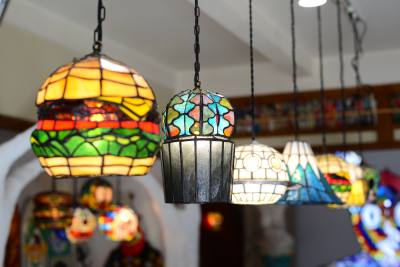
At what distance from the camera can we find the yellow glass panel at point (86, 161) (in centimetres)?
Answer: 155

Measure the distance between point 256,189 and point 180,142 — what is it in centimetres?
60

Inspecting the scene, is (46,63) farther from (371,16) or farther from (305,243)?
(305,243)

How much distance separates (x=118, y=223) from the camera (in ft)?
17.2

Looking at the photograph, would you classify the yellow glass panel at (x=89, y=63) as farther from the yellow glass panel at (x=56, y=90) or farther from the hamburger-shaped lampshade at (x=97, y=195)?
the hamburger-shaped lampshade at (x=97, y=195)

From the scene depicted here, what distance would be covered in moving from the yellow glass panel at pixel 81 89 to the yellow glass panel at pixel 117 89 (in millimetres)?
18

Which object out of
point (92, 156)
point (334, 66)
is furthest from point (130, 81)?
point (334, 66)

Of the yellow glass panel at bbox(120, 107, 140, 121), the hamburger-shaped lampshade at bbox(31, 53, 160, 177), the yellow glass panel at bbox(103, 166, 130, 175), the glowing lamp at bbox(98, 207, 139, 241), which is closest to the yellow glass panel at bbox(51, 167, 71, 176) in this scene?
the hamburger-shaped lampshade at bbox(31, 53, 160, 177)

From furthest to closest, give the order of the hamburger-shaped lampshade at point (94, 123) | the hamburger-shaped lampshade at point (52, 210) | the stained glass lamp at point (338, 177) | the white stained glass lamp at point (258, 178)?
the hamburger-shaped lampshade at point (52, 210)
the stained glass lamp at point (338, 177)
the white stained glass lamp at point (258, 178)
the hamburger-shaped lampshade at point (94, 123)

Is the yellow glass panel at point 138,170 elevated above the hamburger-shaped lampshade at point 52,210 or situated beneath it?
elevated above

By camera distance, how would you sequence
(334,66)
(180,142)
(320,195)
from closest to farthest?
(180,142) < (320,195) < (334,66)

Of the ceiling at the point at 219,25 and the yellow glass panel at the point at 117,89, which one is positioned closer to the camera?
the yellow glass panel at the point at 117,89

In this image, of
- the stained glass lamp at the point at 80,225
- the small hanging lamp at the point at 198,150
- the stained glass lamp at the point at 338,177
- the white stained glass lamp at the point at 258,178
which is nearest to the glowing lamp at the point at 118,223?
the stained glass lamp at the point at 80,225

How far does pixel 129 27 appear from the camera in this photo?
15.8ft

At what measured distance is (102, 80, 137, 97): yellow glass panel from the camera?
1550 millimetres
